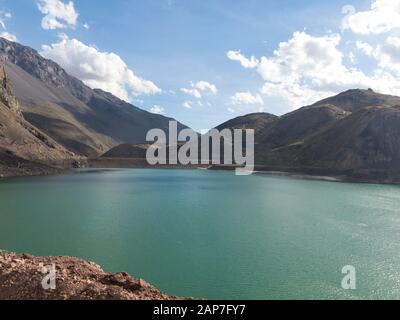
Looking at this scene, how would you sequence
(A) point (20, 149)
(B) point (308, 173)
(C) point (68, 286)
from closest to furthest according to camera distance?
1. (C) point (68, 286)
2. (B) point (308, 173)
3. (A) point (20, 149)

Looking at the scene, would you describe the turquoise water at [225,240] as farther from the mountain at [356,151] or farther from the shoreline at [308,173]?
the mountain at [356,151]

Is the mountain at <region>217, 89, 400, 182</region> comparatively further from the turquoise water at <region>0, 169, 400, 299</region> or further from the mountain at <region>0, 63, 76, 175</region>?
the mountain at <region>0, 63, 76, 175</region>

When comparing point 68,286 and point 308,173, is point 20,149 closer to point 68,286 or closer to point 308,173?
point 308,173

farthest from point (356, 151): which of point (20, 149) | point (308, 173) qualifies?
point (20, 149)

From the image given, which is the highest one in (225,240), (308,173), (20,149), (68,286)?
(20,149)

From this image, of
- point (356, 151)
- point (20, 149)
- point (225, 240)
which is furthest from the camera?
point (20, 149)

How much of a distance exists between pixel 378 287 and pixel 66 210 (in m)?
48.3

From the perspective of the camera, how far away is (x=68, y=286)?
18.7 m

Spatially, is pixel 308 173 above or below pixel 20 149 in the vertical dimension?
below

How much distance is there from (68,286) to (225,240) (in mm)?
25743

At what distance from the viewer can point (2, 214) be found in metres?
57.5
